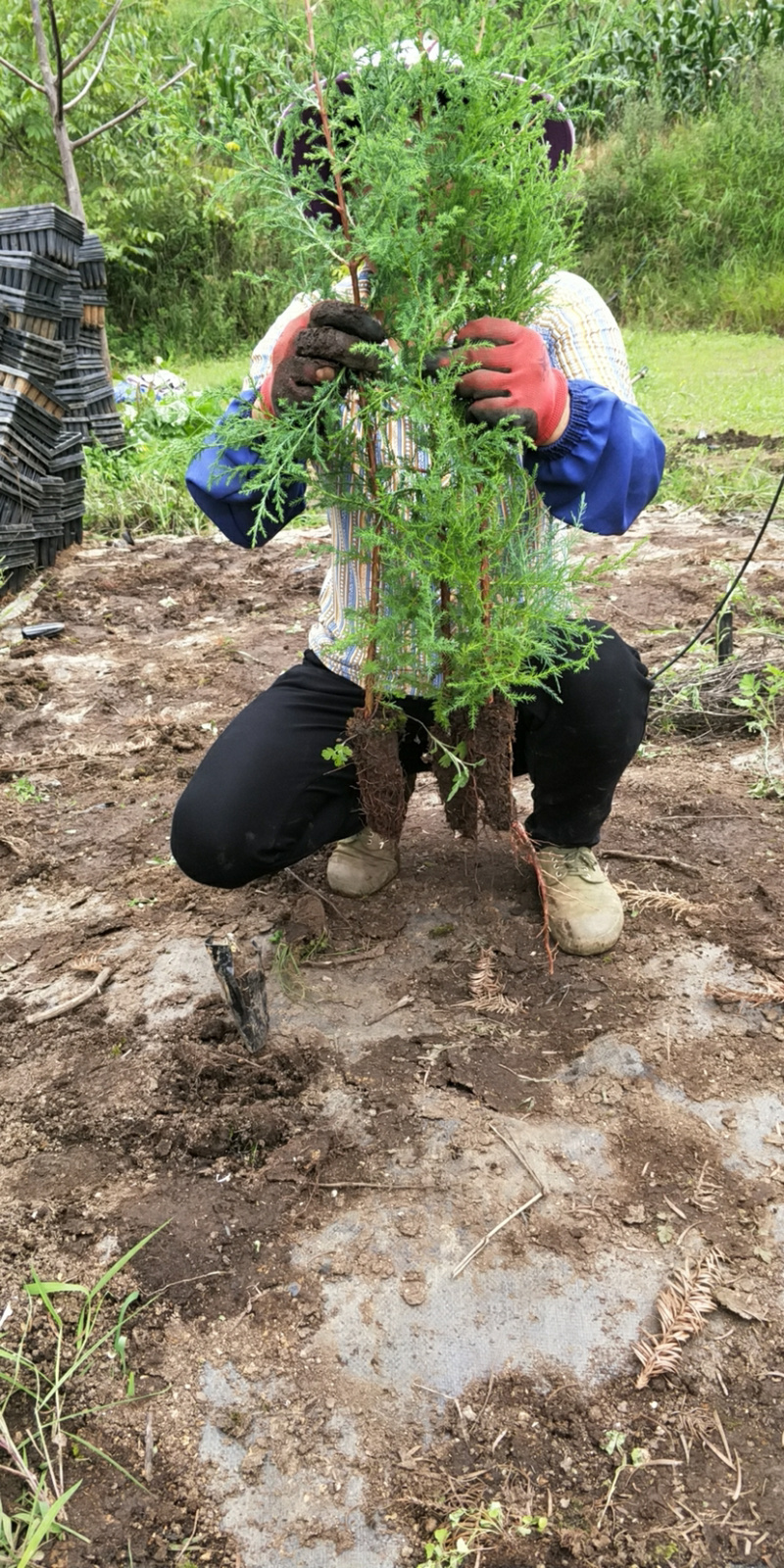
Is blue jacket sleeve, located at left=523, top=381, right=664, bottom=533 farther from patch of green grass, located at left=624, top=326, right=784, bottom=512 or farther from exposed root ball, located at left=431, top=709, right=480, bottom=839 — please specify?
patch of green grass, located at left=624, top=326, right=784, bottom=512

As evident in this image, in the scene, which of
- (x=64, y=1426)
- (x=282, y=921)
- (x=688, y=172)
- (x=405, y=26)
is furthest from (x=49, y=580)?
(x=688, y=172)

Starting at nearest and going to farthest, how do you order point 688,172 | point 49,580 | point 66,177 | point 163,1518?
point 163,1518, point 49,580, point 66,177, point 688,172

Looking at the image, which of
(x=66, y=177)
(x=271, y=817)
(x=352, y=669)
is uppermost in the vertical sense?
(x=66, y=177)

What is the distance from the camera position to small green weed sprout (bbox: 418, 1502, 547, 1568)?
1.44 meters

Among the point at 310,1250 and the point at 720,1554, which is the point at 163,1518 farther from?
the point at 720,1554

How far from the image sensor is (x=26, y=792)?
11.8 feet

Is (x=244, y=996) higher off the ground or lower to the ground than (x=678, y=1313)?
higher

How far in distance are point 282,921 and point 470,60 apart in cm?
192

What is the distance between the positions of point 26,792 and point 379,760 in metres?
1.87

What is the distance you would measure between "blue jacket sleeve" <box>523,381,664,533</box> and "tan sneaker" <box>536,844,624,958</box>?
855mm

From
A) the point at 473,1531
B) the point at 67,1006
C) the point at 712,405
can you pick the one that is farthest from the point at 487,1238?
the point at 712,405

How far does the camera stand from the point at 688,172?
42.9 ft

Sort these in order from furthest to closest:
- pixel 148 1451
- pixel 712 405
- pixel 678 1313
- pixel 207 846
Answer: pixel 712 405, pixel 207 846, pixel 678 1313, pixel 148 1451

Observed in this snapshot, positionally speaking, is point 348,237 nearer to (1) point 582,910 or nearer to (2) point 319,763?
(2) point 319,763
